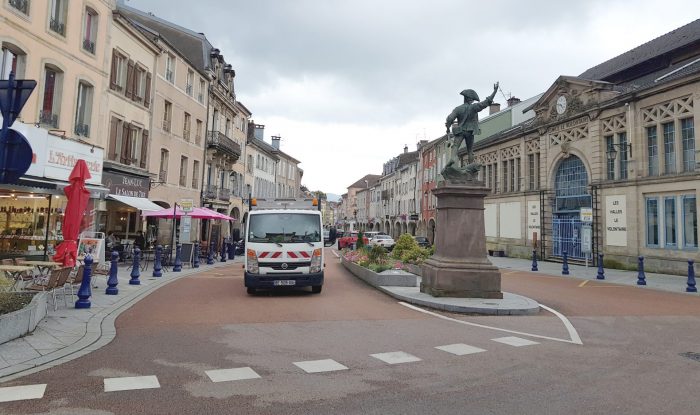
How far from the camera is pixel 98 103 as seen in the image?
1870 centimetres

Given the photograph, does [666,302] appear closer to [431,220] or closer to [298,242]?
[298,242]

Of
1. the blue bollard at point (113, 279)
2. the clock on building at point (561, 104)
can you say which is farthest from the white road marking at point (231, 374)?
the clock on building at point (561, 104)

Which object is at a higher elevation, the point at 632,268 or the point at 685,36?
the point at 685,36

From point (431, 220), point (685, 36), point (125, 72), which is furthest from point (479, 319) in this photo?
point (431, 220)

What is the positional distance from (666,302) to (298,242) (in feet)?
32.3

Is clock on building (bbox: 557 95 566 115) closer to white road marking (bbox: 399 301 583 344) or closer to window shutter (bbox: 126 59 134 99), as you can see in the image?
white road marking (bbox: 399 301 583 344)

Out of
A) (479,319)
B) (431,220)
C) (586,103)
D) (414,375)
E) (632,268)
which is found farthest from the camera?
(431,220)

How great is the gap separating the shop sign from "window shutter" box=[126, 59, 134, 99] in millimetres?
4036

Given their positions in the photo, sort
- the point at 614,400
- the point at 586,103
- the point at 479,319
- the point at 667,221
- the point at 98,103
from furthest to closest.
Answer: the point at 586,103 < the point at 667,221 < the point at 98,103 < the point at 479,319 < the point at 614,400

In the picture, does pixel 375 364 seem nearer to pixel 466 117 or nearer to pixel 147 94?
pixel 466 117

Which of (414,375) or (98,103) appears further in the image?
(98,103)

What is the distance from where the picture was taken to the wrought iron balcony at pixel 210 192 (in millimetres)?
31566

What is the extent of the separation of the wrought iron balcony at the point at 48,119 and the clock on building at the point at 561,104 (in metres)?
26.0

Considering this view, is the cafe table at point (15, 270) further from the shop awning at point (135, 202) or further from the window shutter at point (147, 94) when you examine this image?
the window shutter at point (147, 94)
